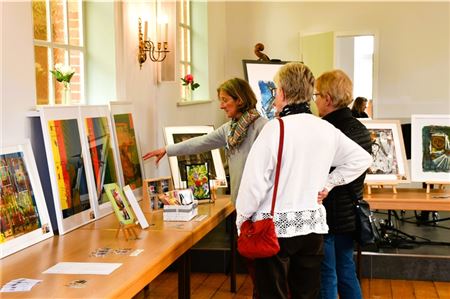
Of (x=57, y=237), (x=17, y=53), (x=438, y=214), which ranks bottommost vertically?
(x=438, y=214)

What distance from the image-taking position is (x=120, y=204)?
3.38 m

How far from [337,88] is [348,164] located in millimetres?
456

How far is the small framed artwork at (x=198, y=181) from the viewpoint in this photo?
4.39 m

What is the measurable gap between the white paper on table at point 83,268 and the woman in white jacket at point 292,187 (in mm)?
586

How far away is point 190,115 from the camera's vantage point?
6758 millimetres

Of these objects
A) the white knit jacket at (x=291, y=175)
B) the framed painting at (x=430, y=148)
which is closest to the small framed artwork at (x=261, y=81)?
the framed painting at (x=430, y=148)

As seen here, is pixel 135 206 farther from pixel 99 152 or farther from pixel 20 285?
pixel 20 285

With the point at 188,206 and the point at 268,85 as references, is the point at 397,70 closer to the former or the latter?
the point at 268,85

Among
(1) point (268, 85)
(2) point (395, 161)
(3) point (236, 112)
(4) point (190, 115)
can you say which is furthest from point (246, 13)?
(3) point (236, 112)

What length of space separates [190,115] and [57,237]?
3.66 meters

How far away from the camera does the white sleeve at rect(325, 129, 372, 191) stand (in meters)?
3.11

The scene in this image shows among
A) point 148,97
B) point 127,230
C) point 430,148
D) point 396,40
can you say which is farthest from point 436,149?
point 396,40

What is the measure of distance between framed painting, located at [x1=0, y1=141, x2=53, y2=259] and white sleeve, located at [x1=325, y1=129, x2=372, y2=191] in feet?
4.64

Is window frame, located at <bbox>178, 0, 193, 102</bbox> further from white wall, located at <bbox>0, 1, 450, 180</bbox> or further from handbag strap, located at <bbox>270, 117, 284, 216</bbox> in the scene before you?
handbag strap, located at <bbox>270, 117, 284, 216</bbox>
